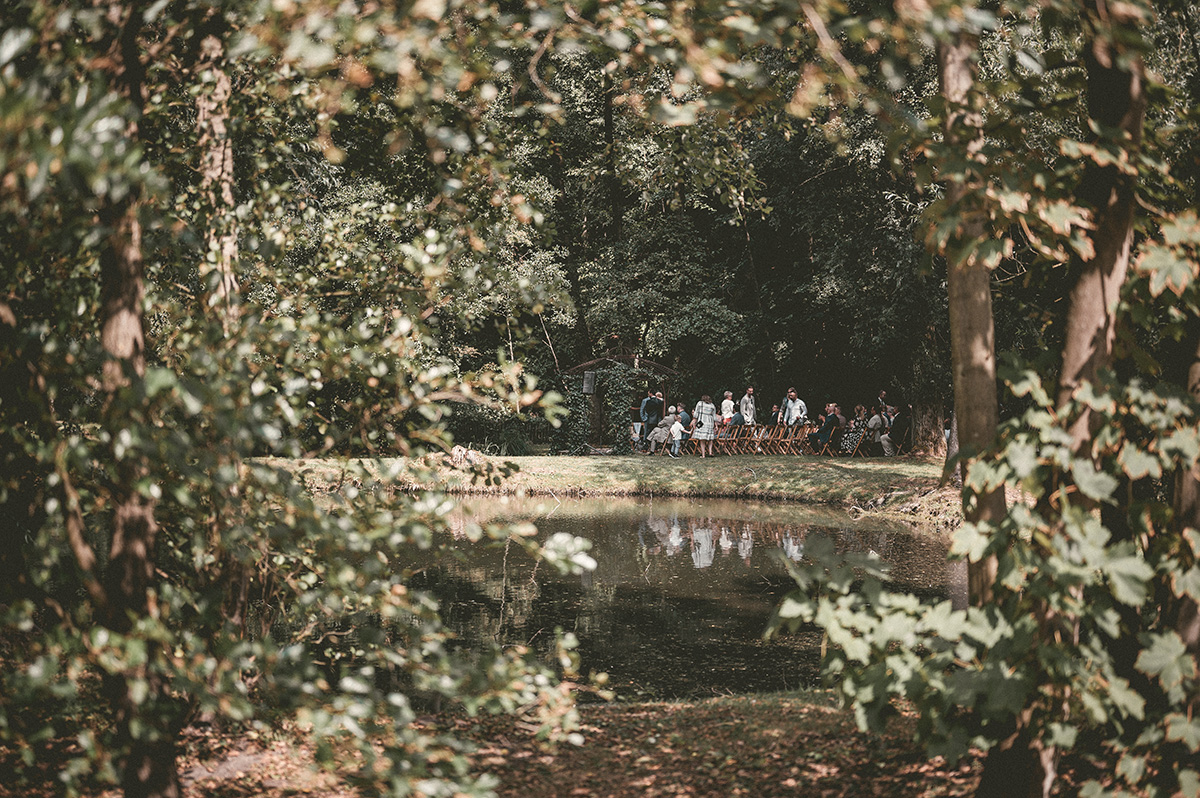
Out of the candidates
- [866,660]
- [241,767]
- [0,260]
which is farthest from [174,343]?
[866,660]

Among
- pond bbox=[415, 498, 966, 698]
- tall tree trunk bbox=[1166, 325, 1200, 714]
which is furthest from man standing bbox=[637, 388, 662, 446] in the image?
tall tree trunk bbox=[1166, 325, 1200, 714]

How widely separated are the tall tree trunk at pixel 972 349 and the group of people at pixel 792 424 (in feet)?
61.1

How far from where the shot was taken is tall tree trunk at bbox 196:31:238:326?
3.55m

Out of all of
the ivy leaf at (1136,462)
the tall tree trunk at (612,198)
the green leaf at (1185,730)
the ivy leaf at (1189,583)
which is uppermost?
the tall tree trunk at (612,198)

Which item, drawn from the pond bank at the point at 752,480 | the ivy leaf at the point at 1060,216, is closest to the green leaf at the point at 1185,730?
the ivy leaf at the point at 1060,216

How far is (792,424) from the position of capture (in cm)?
2259

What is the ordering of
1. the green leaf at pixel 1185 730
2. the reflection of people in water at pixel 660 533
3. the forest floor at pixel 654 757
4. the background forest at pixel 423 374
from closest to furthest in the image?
the background forest at pixel 423 374 → the green leaf at pixel 1185 730 → the forest floor at pixel 654 757 → the reflection of people in water at pixel 660 533

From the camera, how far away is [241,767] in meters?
4.18

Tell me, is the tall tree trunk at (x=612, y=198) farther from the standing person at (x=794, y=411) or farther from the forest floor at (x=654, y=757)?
the forest floor at (x=654, y=757)

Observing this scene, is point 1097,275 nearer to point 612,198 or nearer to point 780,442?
point 780,442

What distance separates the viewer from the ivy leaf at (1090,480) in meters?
2.80

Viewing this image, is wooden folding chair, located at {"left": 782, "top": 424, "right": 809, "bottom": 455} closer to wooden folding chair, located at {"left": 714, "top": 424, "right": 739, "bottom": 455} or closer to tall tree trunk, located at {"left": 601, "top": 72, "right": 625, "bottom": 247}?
wooden folding chair, located at {"left": 714, "top": 424, "right": 739, "bottom": 455}

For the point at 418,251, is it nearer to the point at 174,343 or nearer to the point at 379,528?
the point at 174,343

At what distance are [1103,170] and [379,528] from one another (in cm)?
280
